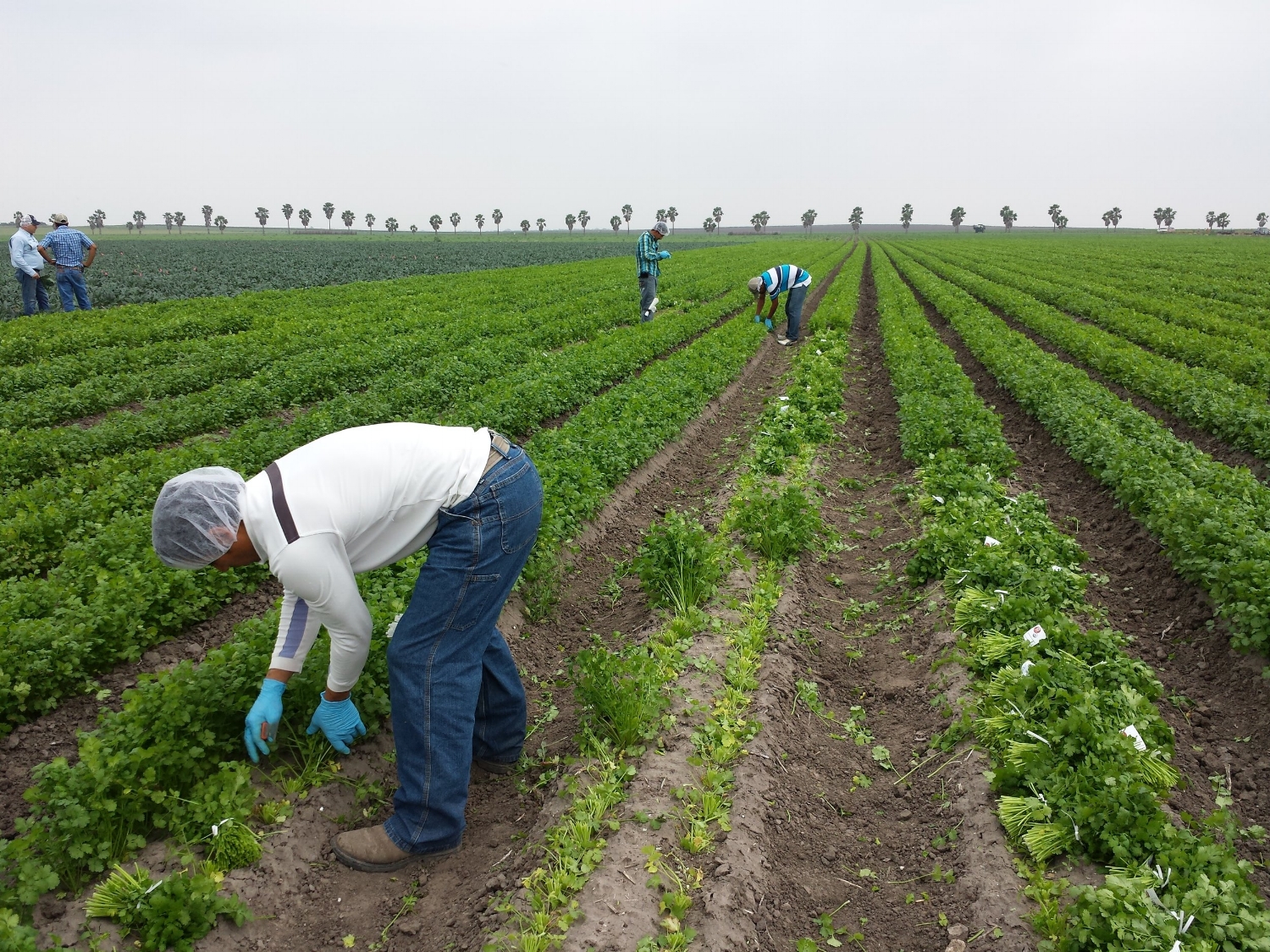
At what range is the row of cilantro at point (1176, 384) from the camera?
9.80 metres

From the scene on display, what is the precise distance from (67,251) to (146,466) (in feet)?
39.8

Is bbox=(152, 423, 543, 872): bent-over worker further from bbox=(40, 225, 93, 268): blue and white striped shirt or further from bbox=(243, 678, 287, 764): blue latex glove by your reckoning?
bbox=(40, 225, 93, 268): blue and white striped shirt

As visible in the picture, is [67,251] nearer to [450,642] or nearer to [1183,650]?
[450,642]

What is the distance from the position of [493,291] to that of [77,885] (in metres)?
25.0

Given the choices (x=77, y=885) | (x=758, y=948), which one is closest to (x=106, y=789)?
(x=77, y=885)

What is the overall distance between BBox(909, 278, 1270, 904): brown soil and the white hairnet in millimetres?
4755

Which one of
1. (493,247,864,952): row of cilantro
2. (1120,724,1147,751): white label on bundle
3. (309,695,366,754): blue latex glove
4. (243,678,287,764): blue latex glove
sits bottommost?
(493,247,864,952): row of cilantro

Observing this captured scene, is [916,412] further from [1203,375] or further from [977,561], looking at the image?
[1203,375]

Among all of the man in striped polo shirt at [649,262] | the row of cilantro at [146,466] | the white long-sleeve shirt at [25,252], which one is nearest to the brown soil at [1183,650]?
the row of cilantro at [146,466]

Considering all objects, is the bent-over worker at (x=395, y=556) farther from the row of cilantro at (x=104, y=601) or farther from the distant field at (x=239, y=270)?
the distant field at (x=239, y=270)

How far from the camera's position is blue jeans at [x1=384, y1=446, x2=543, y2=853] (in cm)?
322

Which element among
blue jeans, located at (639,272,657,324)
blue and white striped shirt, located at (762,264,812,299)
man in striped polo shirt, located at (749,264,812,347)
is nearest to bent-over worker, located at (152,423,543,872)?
man in striped polo shirt, located at (749,264,812,347)

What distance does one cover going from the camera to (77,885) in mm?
3160

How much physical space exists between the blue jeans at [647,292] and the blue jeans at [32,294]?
46.4ft
